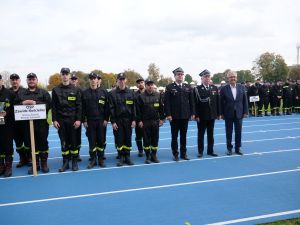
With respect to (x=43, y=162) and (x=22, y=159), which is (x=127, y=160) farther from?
(x=22, y=159)

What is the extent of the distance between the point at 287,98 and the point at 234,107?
12.8 m

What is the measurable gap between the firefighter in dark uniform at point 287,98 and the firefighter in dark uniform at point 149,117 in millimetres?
14324

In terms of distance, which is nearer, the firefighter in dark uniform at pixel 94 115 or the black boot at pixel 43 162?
the black boot at pixel 43 162

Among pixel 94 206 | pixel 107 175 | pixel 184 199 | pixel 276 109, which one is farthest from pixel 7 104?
pixel 276 109

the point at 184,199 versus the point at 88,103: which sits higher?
the point at 88,103

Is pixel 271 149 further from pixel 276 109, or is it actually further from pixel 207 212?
pixel 276 109

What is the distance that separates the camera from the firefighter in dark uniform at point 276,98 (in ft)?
65.7

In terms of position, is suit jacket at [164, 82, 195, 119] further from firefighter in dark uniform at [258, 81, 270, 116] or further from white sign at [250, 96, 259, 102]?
firefighter in dark uniform at [258, 81, 270, 116]

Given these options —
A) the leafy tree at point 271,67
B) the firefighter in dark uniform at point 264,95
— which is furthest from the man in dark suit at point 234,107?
the leafy tree at point 271,67

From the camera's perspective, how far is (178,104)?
8438mm

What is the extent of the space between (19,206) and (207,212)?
2.96 metres

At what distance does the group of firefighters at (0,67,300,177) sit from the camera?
7.55m

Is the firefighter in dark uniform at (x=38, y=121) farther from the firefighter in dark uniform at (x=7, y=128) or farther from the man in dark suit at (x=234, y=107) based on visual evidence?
the man in dark suit at (x=234, y=107)

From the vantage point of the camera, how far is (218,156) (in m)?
8.89
